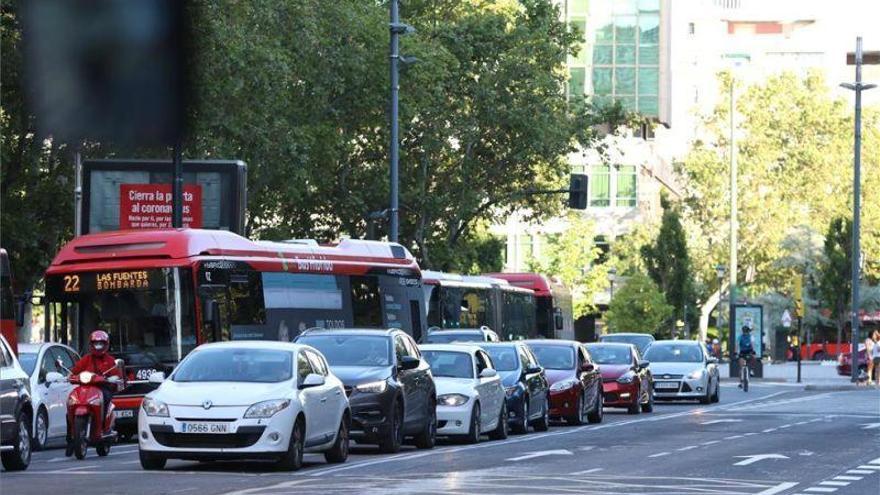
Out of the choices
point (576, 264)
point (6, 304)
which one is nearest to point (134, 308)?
point (6, 304)

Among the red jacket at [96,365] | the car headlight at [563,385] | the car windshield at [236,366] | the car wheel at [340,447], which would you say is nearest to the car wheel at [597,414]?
the car headlight at [563,385]

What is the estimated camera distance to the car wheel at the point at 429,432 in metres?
28.5

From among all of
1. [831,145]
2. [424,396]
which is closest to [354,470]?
[424,396]

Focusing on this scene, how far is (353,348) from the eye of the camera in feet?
91.8

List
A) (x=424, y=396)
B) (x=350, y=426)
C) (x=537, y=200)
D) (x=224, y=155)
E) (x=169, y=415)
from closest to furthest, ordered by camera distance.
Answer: (x=169, y=415) < (x=350, y=426) < (x=424, y=396) < (x=224, y=155) < (x=537, y=200)

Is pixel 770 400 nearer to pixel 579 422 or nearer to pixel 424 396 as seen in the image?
pixel 579 422

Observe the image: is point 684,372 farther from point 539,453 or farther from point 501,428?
point 539,453

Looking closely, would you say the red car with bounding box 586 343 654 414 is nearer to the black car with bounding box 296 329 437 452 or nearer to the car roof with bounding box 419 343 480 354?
the car roof with bounding box 419 343 480 354

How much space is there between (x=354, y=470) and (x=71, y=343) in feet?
33.6

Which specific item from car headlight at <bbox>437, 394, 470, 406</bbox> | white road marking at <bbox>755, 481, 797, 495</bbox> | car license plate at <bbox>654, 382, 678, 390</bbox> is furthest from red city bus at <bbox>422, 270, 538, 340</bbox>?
white road marking at <bbox>755, 481, 797, 495</bbox>

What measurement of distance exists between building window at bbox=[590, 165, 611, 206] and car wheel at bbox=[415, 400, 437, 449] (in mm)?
91631

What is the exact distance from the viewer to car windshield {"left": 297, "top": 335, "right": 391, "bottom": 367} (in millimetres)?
27656

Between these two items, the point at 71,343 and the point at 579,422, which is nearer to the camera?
the point at 71,343

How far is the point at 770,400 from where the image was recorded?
52.5 meters
